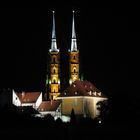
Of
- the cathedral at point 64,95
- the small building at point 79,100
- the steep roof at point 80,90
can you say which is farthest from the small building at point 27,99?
the steep roof at point 80,90

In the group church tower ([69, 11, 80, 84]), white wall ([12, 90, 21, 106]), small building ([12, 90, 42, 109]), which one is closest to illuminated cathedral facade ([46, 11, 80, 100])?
church tower ([69, 11, 80, 84])

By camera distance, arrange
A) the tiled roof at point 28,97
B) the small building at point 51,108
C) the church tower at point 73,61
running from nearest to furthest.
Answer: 1. the small building at point 51,108
2. the tiled roof at point 28,97
3. the church tower at point 73,61

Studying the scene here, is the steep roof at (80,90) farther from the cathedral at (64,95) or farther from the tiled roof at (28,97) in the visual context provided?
the tiled roof at (28,97)

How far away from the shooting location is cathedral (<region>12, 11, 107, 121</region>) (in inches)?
4562

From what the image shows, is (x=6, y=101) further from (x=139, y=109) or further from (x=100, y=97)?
(x=139, y=109)

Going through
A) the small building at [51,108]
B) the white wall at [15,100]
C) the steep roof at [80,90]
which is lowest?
the small building at [51,108]

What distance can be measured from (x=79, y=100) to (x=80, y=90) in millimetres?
1548

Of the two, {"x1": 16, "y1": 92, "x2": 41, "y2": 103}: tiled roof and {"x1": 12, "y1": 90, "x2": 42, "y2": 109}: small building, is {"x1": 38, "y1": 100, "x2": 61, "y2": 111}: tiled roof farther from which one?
{"x1": 16, "y1": 92, "x2": 41, "y2": 103}: tiled roof

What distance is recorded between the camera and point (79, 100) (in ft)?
382

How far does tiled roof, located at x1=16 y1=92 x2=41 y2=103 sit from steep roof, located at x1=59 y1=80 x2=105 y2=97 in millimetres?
4217

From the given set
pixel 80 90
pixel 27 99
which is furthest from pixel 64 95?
pixel 27 99

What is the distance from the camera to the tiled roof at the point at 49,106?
11618 cm

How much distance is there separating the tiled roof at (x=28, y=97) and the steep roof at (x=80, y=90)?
4.22 m

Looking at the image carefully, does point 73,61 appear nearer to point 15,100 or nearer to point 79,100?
point 79,100
